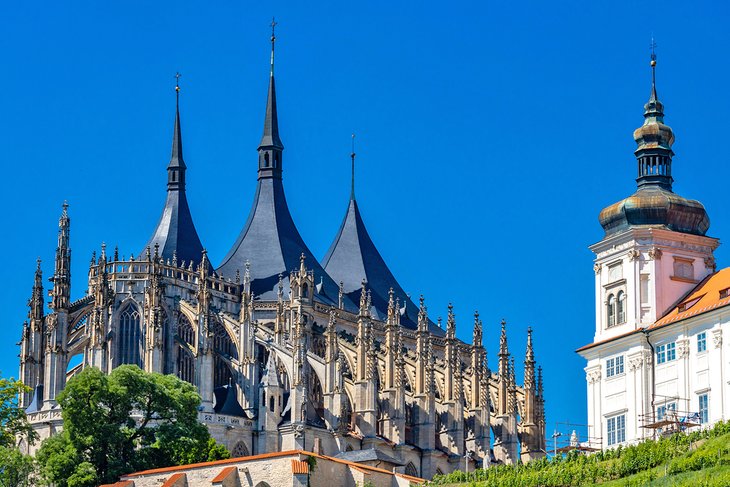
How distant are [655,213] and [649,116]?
17.5 feet

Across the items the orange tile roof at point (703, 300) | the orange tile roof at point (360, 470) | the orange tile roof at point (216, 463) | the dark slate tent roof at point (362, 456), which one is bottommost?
the orange tile roof at point (360, 470)

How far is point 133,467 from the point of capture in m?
89.8

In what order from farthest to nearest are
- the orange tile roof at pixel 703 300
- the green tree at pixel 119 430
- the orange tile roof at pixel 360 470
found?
the green tree at pixel 119 430
the orange tile roof at pixel 360 470
the orange tile roof at pixel 703 300

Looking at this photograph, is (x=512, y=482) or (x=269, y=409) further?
(x=269, y=409)

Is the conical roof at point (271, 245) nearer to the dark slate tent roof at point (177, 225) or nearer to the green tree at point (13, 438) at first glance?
the dark slate tent roof at point (177, 225)

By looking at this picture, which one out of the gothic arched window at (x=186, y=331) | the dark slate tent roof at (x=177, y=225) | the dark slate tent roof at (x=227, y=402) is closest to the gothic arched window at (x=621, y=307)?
the dark slate tent roof at (x=227, y=402)

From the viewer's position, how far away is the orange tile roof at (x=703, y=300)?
→ 7475 centimetres

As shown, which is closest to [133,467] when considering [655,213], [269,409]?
[269,409]

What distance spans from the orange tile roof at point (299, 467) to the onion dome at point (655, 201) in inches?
542

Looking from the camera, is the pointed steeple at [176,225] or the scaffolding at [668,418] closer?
the scaffolding at [668,418]

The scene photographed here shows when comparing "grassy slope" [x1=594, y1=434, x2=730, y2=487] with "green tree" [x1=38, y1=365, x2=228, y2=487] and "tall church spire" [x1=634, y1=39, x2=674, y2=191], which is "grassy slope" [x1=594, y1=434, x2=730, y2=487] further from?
"green tree" [x1=38, y1=365, x2=228, y2=487]

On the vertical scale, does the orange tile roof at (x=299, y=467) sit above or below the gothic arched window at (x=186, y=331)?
below

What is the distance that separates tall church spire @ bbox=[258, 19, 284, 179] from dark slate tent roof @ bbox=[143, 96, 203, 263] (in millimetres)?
5644

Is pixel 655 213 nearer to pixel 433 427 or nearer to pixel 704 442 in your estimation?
pixel 704 442
